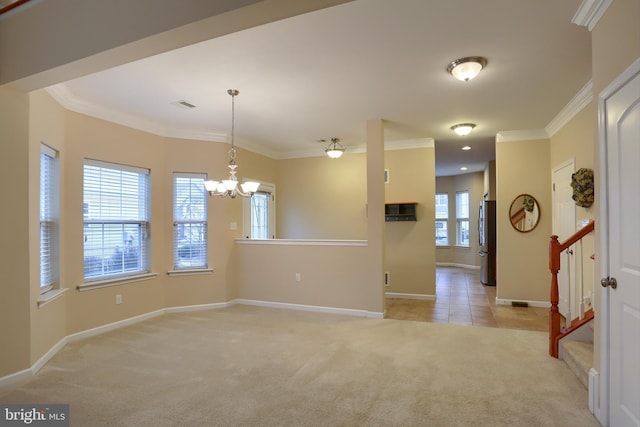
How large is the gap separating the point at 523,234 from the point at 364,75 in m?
3.78

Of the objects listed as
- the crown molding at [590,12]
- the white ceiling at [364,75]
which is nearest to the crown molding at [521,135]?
the white ceiling at [364,75]

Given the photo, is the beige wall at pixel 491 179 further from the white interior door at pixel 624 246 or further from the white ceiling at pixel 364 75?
the white interior door at pixel 624 246

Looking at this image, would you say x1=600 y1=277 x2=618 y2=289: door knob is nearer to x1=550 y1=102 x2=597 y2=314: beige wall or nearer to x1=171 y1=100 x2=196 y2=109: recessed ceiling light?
x1=550 y1=102 x2=597 y2=314: beige wall

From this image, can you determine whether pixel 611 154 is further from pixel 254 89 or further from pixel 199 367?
pixel 199 367

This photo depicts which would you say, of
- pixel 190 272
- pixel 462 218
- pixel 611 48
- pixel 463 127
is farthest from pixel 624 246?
pixel 462 218

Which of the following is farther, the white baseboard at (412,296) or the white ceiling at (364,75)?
the white baseboard at (412,296)

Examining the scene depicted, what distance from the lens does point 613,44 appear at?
2.01 meters

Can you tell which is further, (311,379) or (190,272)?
(190,272)

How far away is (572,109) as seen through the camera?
408cm

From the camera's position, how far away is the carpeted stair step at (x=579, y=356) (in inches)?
→ 104

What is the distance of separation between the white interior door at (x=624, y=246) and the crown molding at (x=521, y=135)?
3.43 m

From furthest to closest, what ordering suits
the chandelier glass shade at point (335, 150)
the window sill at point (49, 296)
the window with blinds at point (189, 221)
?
the chandelier glass shade at point (335, 150)
the window with blinds at point (189, 221)
the window sill at point (49, 296)

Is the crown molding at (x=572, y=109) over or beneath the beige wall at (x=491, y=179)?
over

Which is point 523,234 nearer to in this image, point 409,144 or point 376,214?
point 409,144
